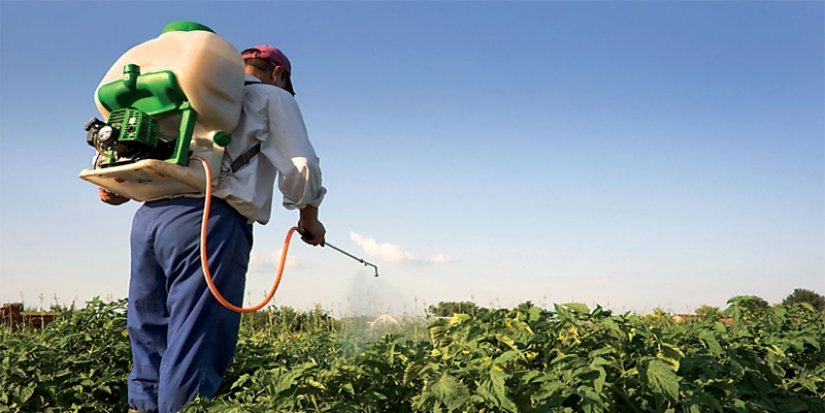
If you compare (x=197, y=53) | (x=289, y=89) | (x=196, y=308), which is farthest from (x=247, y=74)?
(x=196, y=308)

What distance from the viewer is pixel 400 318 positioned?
13.2 ft

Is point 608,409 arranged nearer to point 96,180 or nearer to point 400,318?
point 400,318

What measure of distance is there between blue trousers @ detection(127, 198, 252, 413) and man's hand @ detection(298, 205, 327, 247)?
0.80 ft

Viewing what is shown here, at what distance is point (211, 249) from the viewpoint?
337 cm

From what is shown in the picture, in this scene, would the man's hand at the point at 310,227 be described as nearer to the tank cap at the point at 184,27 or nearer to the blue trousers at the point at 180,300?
the blue trousers at the point at 180,300

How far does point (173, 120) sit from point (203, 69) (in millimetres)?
285

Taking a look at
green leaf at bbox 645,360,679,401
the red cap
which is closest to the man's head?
the red cap

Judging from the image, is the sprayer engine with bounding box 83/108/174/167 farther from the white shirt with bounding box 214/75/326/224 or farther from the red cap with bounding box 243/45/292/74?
the red cap with bounding box 243/45/292/74

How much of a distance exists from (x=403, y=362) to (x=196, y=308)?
0.95 metres

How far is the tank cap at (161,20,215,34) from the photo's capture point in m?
3.64

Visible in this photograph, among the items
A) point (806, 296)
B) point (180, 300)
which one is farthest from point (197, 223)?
point (806, 296)

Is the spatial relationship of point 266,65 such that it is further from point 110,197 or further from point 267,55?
point 110,197

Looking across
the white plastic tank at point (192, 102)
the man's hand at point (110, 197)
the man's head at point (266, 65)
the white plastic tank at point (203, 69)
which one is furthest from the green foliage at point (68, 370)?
the man's head at point (266, 65)

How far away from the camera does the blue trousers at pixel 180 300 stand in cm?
337
